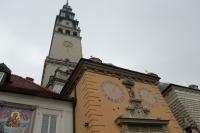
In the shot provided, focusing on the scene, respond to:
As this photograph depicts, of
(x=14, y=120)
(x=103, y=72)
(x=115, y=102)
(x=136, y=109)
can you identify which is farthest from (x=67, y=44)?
(x=14, y=120)

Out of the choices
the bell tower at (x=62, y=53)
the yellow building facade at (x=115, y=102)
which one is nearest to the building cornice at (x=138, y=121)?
the yellow building facade at (x=115, y=102)

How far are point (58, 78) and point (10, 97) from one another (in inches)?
474

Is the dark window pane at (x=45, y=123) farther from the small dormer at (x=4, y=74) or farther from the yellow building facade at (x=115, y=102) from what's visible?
the small dormer at (x=4, y=74)

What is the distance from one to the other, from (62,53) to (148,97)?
882 inches

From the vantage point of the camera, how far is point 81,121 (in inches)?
527

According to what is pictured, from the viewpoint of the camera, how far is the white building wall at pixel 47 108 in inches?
515

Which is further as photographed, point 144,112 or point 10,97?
point 144,112

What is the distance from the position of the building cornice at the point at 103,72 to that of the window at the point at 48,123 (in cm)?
345

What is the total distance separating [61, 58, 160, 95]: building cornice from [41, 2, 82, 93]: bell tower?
8580 mm

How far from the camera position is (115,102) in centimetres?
1406

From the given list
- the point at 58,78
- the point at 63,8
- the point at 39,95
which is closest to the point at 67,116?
the point at 39,95

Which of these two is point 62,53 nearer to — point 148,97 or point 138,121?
point 148,97

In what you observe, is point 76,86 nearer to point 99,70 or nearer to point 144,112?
point 99,70

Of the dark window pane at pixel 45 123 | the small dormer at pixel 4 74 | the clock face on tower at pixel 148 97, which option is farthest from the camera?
the clock face on tower at pixel 148 97
